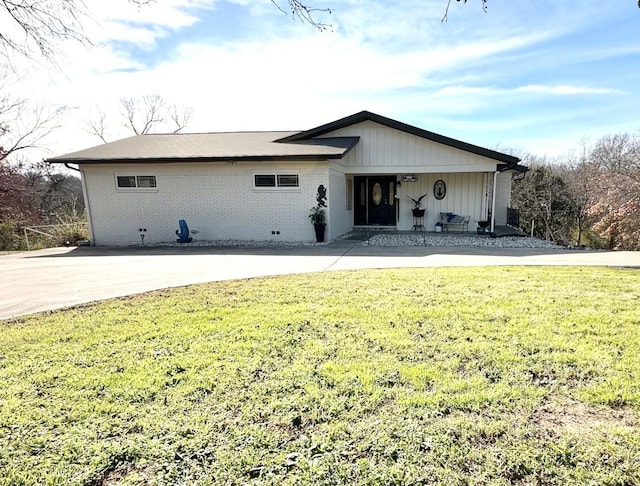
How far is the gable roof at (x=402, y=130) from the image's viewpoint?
12500mm

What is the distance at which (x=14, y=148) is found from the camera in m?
20.9

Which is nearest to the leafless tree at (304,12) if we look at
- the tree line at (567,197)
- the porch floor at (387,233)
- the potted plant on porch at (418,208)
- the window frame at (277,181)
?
the window frame at (277,181)

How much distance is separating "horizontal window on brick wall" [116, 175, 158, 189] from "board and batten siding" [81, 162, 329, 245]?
150mm

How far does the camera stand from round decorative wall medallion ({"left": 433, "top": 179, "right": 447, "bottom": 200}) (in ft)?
50.1

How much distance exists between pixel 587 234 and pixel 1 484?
2927 centimetres

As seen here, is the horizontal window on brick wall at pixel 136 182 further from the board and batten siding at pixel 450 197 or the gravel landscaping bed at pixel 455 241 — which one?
the board and batten siding at pixel 450 197

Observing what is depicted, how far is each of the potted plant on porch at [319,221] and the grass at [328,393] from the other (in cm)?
716

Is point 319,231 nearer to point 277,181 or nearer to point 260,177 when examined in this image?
point 277,181

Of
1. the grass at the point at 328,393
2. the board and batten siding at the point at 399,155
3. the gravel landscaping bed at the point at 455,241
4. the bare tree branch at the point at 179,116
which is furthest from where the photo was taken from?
the bare tree branch at the point at 179,116

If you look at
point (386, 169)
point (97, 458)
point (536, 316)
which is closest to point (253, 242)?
point (386, 169)

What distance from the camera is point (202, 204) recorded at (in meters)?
13.4

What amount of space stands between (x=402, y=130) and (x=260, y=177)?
5573 millimetres

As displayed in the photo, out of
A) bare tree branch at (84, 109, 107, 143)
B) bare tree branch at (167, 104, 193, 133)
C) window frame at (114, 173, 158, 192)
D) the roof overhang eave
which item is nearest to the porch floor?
the roof overhang eave

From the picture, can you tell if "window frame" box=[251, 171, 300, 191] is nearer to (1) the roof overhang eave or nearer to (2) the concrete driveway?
(1) the roof overhang eave
